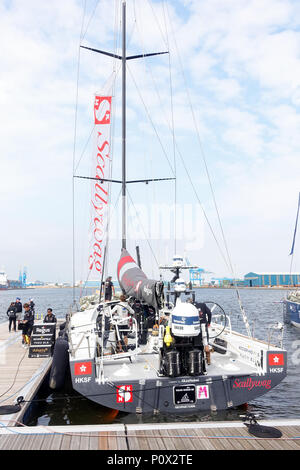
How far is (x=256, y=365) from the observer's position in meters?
8.34

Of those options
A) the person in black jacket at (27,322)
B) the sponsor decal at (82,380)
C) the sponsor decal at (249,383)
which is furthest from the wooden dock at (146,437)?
the person in black jacket at (27,322)

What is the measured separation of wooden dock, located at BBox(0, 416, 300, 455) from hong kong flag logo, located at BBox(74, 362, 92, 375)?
141 centimetres

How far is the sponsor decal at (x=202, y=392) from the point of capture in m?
7.54

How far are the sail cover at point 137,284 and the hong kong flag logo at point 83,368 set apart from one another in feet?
7.10

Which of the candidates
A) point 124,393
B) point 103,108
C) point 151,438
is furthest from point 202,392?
point 103,108

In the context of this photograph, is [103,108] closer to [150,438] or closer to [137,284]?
[137,284]

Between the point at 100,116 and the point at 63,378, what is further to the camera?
the point at 100,116

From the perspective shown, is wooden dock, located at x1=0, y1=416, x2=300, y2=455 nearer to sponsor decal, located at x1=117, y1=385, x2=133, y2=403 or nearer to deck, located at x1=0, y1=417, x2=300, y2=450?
deck, located at x1=0, y1=417, x2=300, y2=450

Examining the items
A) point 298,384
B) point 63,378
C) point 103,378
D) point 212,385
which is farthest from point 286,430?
point 298,384

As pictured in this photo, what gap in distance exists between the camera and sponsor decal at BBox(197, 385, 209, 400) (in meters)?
7.54

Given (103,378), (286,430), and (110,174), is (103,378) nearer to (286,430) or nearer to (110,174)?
(286,430)

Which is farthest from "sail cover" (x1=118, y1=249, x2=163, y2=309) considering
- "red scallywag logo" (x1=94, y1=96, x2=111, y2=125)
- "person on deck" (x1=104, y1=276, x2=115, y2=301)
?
"red scallywag logo" (x1=94, y1=96, x2=111, y2=125)

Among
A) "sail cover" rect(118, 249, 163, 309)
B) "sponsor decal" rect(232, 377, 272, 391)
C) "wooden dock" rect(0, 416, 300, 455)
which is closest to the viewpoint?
"wooden dock" rect(0, 416, 300, 455)
